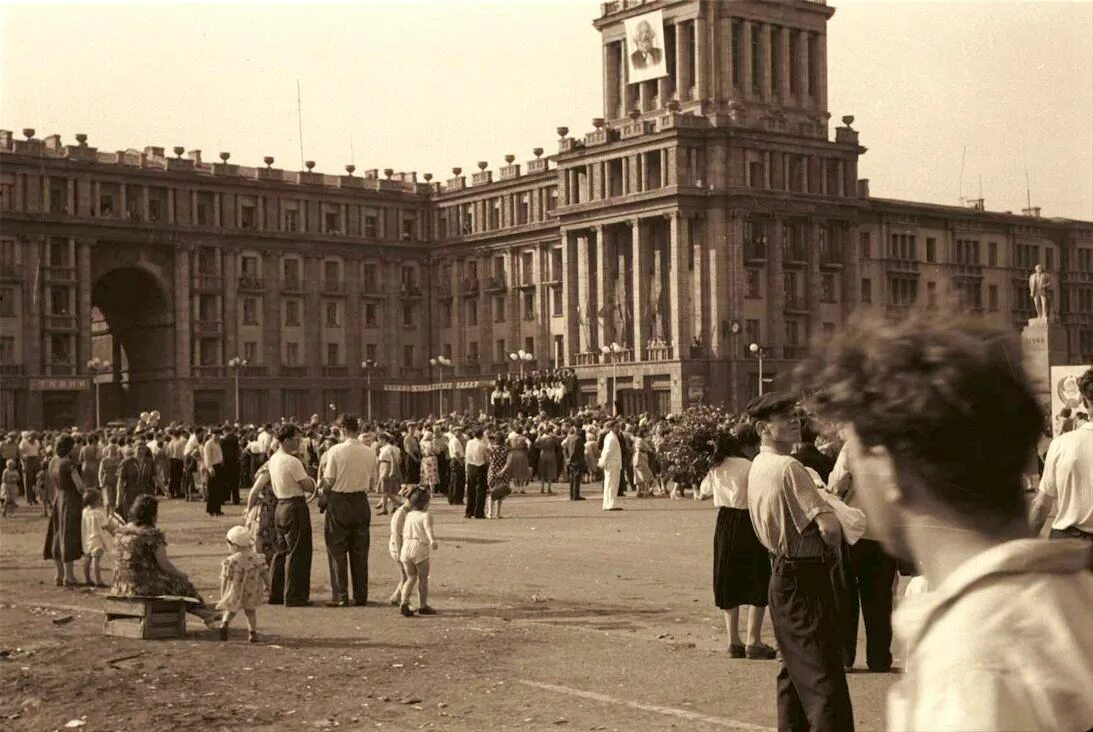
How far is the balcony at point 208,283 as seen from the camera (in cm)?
8500

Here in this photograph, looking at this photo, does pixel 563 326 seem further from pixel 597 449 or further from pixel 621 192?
pixel 597 449

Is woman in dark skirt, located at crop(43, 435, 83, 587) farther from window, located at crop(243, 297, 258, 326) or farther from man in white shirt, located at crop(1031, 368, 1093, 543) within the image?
window, located at crop(243, 297, 258, 326)

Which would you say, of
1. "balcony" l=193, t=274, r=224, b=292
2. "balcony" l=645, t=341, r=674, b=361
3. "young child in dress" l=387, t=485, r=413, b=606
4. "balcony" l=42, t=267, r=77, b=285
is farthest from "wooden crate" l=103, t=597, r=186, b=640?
"balcony" l=193, t=274, r=224, b=292

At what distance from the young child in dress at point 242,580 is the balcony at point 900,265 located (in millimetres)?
74921

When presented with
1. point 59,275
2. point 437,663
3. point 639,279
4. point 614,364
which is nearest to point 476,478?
point 437,663

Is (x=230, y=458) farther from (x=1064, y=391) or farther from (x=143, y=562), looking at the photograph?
(x=143, y=562)

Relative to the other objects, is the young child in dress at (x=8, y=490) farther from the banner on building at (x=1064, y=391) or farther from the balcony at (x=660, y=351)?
the balcony at (x=660, y=351)

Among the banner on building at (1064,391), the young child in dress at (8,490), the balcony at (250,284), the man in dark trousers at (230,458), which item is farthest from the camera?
the balcony at (250,284)

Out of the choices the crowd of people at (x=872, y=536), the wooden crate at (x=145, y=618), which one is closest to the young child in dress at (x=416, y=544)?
the crowd of people at (x=872, y=536)

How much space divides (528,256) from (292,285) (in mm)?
14276

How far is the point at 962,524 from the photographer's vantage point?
2.54 meters

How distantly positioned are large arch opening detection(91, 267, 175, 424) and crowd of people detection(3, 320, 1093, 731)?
67026 mm

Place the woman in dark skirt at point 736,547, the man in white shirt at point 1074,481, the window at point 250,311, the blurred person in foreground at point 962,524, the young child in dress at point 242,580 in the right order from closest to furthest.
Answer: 1. the blurred person in foreground at point 962,524
2. the man in white shirt at point 1074,481
3. the woman in dark skirt at point 736,547
4. the young child in dress at point 242,580
5. the window at point 250,311

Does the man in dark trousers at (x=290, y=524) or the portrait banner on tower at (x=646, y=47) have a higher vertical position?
the portrait banner on tower at (x=646, y=47)
